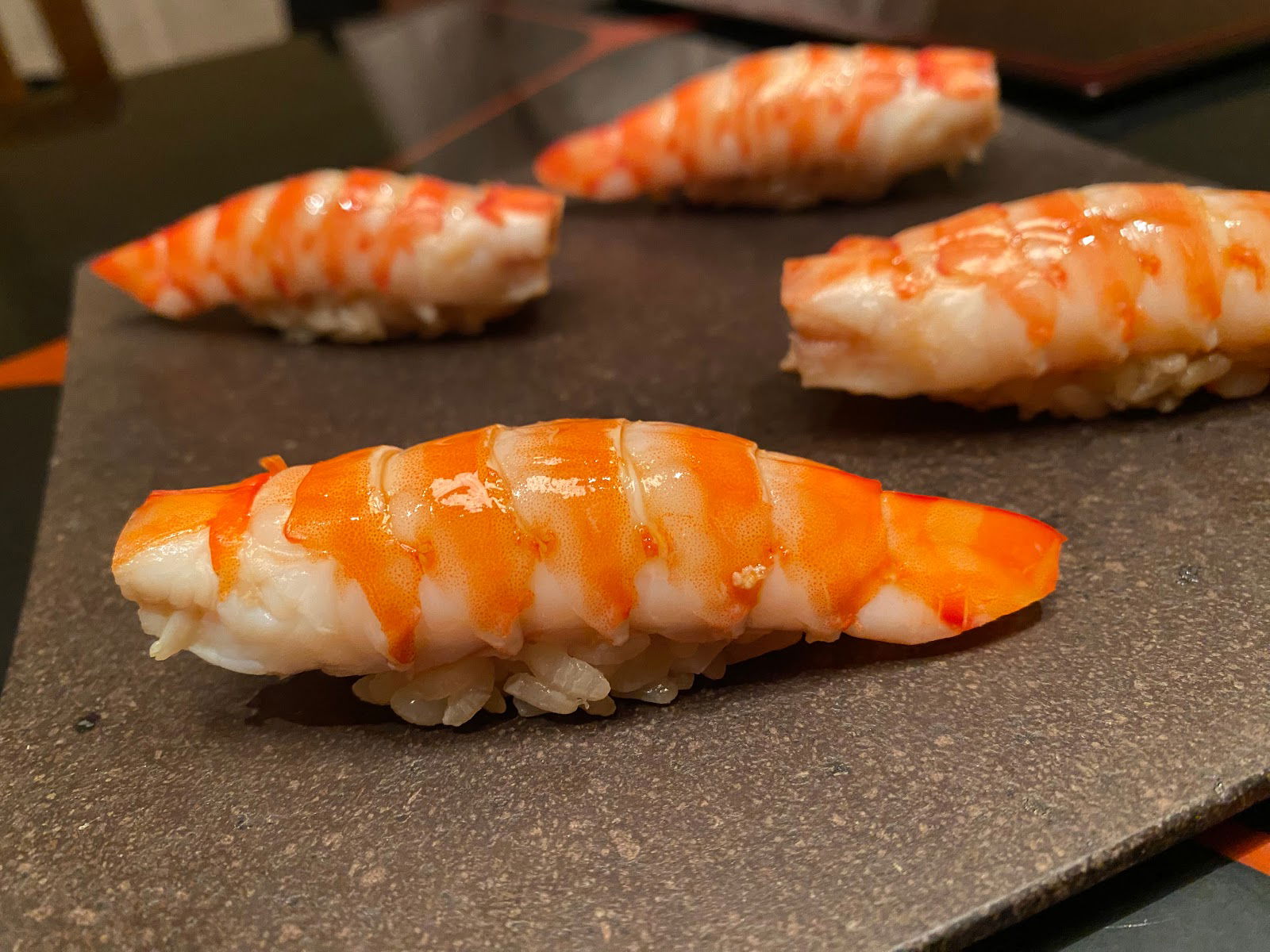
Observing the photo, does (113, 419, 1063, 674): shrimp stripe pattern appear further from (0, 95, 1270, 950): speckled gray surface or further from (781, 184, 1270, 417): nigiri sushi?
(781, 184, 1270, 417): nigiri sushi

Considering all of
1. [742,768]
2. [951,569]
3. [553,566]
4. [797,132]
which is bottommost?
[742,768]

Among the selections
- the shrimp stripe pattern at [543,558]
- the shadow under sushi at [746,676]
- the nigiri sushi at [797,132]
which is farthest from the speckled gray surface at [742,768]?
the nigiri sushi at [797,132]

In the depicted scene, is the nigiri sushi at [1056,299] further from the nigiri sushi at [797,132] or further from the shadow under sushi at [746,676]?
the nigiri sushi at [797,132]

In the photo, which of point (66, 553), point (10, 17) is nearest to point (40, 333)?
point (66, 553)

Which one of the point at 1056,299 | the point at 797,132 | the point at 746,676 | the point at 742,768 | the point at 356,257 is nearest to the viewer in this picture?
the point at 742,768

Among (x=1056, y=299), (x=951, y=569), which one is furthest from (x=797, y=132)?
(x=951, y=569)

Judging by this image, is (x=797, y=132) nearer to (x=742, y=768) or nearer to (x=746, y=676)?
(x=746, y=676)

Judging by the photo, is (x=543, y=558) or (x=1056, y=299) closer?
(x=543, y=558)
